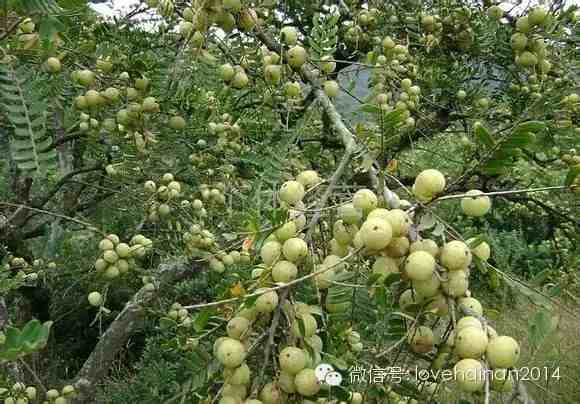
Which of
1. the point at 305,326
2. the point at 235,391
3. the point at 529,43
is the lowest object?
the point at 235,391

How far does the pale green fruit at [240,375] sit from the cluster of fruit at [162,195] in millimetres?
1139

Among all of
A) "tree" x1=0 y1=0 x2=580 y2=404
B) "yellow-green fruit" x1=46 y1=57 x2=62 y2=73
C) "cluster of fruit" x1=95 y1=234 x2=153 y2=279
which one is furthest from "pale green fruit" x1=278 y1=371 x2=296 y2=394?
"cluster of fruit" x1=95 y1=234 x2=153 y2=279

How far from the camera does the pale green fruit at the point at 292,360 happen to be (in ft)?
2.11

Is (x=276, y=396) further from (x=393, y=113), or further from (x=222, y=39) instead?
(x=222, y=39)

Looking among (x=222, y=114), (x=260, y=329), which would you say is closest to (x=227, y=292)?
(x=260, y=329)

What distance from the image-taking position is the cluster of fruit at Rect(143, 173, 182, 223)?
1768mm

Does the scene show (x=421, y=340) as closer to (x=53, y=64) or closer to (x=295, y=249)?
(x=295, y=249)

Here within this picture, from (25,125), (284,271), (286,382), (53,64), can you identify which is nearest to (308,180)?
(284,271)

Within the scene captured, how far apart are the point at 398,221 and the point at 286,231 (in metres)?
0.15

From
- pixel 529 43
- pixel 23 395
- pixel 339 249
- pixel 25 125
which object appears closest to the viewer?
pixel 339 249

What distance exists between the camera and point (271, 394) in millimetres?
666

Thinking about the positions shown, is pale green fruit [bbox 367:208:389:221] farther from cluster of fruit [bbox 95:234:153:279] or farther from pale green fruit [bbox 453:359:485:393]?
cluster of fruit [bbox 95:234:153:279]

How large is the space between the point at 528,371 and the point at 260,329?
0.33m

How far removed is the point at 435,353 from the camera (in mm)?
709
